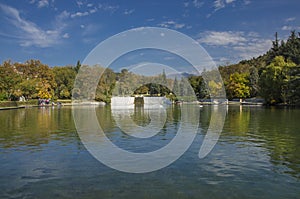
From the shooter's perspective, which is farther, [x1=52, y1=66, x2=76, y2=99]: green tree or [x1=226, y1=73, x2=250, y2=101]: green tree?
[x1=52, y1=66, x2=76, y2=99]: green tree

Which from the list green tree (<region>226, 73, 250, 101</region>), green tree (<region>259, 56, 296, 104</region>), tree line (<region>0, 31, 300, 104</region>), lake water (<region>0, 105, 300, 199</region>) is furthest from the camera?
green tree (<region>226, 73, 250, 101</region>)

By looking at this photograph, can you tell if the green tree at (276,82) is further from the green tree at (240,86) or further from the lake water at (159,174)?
the lake water at (159,174)

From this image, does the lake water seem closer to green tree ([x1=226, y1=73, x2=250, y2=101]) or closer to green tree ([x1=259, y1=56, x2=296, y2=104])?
green tree ([x1=259, y1=56, x2=296, y2=104])

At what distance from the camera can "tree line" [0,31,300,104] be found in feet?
158

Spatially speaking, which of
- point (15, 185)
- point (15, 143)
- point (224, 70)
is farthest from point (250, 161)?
point (224, 70)

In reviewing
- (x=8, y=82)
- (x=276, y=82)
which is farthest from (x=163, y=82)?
(x=8, y=82)

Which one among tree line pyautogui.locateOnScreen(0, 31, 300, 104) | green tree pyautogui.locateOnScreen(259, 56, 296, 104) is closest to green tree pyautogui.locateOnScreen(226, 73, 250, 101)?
tree line pyautogui.locateOnScreen(0, 31, 300, 104)

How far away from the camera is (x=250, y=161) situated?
30.3ft

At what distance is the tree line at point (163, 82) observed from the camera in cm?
4806

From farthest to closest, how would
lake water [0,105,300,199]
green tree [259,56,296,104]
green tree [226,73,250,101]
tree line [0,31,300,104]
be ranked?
green tree [226,73,250,101] → tree line [0,31,300,104] → green tree [259,56,296,104] → lake water [0,105,300,199]

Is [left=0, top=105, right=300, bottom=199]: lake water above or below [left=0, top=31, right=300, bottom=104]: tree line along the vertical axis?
below

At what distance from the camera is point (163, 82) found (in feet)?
261

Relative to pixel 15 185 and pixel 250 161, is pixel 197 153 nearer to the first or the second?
pixel 250 161

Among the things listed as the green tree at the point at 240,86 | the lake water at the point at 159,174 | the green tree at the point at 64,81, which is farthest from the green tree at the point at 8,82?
the green tree at the point at 240,86
